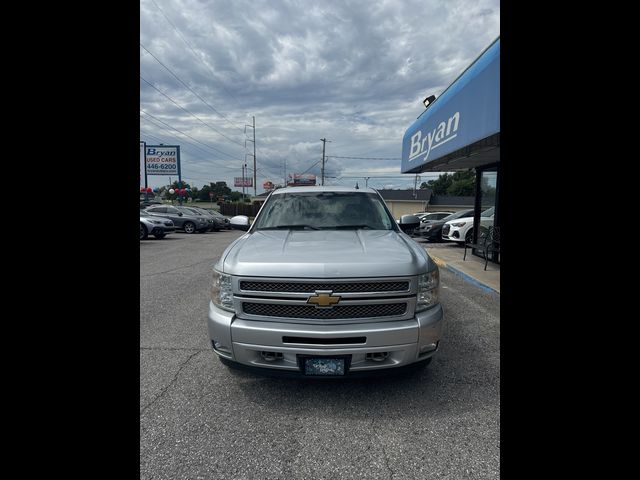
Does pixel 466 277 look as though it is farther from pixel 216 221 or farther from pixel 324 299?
pixel 216 221

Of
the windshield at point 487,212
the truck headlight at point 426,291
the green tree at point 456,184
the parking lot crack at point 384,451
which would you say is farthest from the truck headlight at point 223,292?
the green tree at point 456,184

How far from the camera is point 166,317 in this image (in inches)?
183

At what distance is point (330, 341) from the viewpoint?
229 centimetres

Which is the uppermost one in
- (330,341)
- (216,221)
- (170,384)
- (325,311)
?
(216,221)

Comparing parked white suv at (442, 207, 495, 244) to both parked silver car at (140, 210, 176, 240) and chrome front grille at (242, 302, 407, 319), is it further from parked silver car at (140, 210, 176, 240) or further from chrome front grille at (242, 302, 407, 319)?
parked silver car at (140, 210, 176, 240)

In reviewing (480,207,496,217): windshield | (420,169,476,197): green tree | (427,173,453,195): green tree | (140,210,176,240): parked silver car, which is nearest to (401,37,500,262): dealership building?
(480,207,496,217): windshield

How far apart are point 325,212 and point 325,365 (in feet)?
6.42

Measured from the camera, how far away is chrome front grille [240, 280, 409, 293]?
2.38 m

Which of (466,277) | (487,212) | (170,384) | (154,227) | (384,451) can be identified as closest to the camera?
(384,451)

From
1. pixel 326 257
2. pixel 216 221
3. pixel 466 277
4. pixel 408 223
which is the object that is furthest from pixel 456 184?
pixel 326 257

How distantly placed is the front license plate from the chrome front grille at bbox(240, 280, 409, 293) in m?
0.50
